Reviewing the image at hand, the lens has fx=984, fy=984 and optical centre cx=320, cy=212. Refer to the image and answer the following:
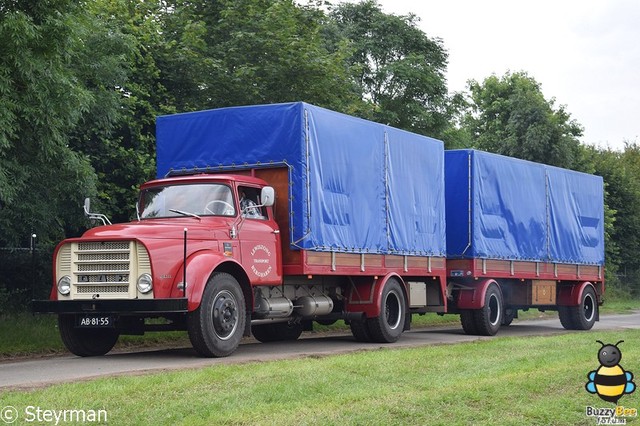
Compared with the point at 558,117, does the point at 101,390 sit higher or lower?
lower

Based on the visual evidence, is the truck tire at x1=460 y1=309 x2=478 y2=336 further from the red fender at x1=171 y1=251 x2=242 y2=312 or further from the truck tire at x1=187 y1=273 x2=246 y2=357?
the red fender at x1=171 y1=251 x2=242 y2=312

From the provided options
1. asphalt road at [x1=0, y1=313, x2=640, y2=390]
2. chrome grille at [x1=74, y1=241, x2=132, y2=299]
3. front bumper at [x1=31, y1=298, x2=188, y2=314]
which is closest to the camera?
asphalt road at [x1=0, y1=313, x2=640, y2=390]

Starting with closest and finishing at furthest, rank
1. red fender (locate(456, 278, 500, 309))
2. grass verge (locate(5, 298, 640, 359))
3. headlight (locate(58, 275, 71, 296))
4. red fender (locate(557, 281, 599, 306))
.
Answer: headlight (locate(58, 275, 71, 296))
grass verge (locate(5, 298, 640, 359))
red fender (locate(456, 278, 500, 309))
red fender (locate(557, 281, 599, 306))

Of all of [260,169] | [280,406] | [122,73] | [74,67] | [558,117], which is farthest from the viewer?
[558,117]

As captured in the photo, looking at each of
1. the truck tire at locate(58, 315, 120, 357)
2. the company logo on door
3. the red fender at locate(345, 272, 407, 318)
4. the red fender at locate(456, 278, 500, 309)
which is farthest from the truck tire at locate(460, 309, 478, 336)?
the truck tire at locate(58, 315, 120, 357)

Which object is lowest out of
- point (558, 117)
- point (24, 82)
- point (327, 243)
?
point (327, 243)

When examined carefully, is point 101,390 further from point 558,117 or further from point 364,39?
point 558,117

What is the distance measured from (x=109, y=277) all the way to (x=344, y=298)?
17.9 ft

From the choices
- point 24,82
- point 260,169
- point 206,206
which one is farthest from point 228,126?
point 24,82

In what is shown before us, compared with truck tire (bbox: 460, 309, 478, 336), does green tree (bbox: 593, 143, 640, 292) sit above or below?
above

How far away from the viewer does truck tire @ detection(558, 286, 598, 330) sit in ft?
79.0

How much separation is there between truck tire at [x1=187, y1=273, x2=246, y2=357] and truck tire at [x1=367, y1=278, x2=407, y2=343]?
381 cm

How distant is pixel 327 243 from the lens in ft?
53.4

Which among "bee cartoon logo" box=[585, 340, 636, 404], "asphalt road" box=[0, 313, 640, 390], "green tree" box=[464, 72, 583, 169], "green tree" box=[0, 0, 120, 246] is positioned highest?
"green tree" box=[464, 72, 583, 169]
